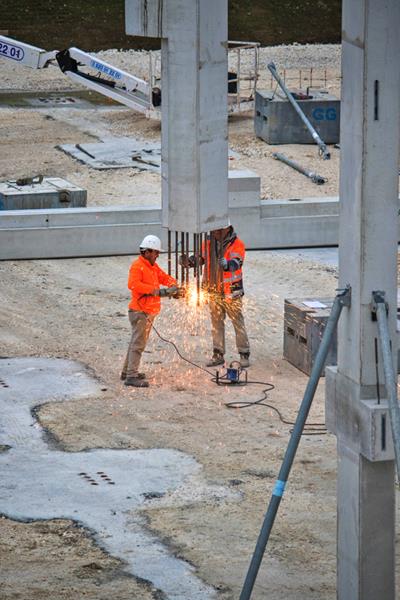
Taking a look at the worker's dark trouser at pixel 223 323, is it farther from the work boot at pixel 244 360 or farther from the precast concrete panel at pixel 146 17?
the precast concrete panel at pixel 146 17

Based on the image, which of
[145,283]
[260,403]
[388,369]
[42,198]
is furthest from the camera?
[42,198]

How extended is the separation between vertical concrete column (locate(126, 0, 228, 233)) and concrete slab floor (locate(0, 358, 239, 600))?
2.14 metres

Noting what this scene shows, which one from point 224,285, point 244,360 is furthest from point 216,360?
point 224,285

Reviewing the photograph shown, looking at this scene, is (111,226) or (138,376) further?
(111,226)

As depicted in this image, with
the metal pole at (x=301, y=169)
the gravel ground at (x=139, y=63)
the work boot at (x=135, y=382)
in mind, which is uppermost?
the gravel ground at (x=139, y=63)

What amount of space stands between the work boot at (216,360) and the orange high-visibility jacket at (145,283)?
3.50ft

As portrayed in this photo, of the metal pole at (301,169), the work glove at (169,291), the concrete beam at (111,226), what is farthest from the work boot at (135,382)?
the metal pole at (301,169)

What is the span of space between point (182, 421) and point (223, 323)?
2.04 m

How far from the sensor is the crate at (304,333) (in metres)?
15.5

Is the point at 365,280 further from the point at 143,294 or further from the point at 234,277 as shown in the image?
the point at 234,277

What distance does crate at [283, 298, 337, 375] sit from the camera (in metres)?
15.5

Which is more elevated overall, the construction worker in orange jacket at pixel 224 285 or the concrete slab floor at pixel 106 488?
the construction worker in orange jacket at pixel 224 285

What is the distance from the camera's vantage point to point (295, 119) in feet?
93.6

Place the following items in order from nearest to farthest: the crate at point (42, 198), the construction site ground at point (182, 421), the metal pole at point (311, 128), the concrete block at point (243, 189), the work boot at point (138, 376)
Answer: the construction site ground at point (182, 421) → the work boot at point (138, 376) → the concrete block at point (243, 189) → the crate at point (42, 198) → the metal pole at point (311, 128)
